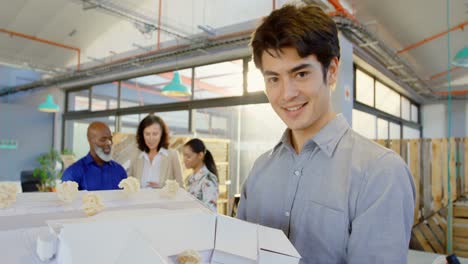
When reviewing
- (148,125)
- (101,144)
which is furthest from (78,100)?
(101,144)

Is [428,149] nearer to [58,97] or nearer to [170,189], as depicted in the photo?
[170,189]

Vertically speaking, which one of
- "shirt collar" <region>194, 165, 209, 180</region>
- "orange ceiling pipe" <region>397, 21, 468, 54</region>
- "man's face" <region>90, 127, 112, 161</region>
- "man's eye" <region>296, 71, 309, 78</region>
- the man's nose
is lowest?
"shirt collar" <region>194, 165, 209, 180</region>

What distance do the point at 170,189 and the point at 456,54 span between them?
7.86 feet

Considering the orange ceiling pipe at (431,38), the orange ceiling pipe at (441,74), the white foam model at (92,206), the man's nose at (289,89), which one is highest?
the orange ceiling pipe at (431,38)

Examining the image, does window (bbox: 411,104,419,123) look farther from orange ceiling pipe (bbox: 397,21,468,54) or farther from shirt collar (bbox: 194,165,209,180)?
shirt collar (bbox: 194,165,209,180)

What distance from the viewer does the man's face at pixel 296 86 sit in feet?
2.53

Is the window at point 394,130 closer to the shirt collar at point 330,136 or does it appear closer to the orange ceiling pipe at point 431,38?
the orange ceiling pipe at point 431,38

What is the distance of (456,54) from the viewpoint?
2330 millimetres

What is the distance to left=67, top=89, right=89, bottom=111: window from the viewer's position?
7.45 metres

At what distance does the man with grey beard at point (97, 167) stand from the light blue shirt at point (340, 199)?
4.43 ft

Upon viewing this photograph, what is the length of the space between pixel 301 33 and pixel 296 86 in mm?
119

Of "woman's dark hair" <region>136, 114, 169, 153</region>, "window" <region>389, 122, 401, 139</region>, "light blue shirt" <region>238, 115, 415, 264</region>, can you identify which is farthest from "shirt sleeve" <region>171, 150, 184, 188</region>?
"window" <region>389, 122, 401, 139</region>

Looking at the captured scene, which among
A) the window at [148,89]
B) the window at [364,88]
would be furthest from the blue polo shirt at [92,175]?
the window at [364,88]

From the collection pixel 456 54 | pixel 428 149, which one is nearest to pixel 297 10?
pixel 456 54
